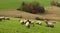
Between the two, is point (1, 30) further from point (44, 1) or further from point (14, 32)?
point (44, 1)

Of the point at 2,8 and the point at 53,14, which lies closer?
the point at 53,14

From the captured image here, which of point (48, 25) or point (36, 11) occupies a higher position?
point (48, 25)

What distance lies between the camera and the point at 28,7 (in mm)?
34375

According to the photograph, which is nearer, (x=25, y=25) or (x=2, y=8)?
(x=25, y=25)

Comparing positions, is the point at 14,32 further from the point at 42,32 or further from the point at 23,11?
the point at 23,11

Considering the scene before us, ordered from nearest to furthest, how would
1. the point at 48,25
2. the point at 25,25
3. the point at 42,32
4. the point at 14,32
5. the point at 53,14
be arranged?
the point at 14,32, the point at 42,32, the point at 25,25, the point at 48,25, the point at 53,14

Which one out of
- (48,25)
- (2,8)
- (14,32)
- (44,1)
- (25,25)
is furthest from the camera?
(44,1)

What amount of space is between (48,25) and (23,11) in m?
17.7

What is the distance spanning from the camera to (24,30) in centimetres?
1383

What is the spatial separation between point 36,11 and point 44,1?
12899 mm

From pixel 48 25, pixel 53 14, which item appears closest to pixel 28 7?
pixel 53 14

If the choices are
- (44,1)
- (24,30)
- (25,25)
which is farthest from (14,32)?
(44,1)

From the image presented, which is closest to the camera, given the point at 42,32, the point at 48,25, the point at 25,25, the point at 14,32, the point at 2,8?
the point at 14,32

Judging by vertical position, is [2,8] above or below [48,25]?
below
